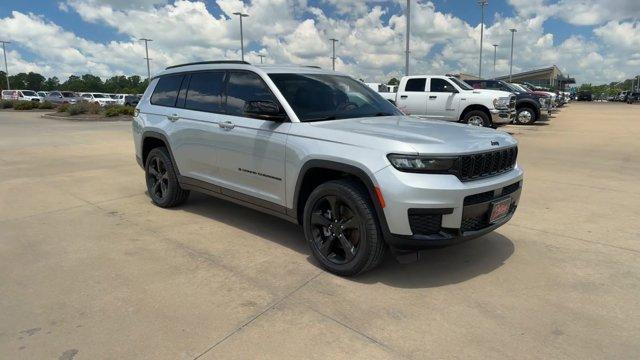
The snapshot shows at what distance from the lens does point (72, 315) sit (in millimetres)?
3330

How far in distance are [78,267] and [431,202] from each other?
3076mm

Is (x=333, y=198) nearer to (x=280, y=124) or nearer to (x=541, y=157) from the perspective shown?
(x=280, y=124)

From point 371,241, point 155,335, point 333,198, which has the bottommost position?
point 155,335

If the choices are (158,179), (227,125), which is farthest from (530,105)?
(227,125)

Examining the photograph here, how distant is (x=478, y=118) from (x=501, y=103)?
2.50ft

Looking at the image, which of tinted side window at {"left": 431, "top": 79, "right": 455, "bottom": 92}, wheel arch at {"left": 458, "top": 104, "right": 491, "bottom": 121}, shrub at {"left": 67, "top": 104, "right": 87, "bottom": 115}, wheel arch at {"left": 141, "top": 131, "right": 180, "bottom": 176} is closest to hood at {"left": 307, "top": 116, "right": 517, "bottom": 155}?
wheel arch at {"left": 141, "top": 131, "right": 180, "bottom": 176}

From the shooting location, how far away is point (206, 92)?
536cm

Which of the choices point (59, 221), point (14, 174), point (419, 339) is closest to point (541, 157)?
point (419, 339)

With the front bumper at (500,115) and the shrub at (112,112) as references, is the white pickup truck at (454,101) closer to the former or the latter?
the front bumper at (500,115)

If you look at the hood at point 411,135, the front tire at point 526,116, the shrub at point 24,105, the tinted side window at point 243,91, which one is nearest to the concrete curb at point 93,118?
the shrub at point 24,105

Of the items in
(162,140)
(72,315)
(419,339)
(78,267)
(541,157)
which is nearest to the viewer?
(419,339)

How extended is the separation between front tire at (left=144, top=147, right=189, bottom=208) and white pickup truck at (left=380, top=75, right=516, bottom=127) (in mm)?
9336

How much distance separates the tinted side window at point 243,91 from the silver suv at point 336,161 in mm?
12

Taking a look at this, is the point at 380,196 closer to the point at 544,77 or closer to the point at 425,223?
the point at 425,223
